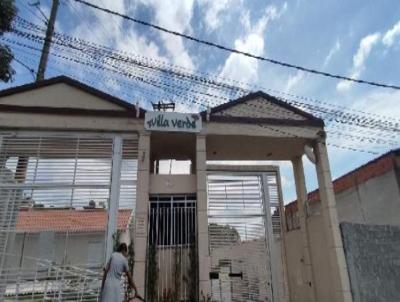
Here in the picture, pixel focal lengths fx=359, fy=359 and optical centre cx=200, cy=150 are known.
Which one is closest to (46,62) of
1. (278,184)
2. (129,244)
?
(129,244)

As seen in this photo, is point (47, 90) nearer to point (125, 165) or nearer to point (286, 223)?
point (125, 165)

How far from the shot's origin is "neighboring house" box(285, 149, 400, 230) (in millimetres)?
10883

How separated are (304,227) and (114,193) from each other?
5.80m

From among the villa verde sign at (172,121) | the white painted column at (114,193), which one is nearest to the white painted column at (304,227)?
the villa verde sign at (172,121)

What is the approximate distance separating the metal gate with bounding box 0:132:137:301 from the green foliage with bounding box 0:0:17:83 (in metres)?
2.24

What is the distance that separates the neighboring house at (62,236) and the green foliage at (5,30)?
3.35 meters

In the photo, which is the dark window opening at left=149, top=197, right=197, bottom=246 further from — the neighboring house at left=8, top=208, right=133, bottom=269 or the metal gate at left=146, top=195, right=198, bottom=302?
the neighboring house at left=8, top=208, right=133, bottom=269


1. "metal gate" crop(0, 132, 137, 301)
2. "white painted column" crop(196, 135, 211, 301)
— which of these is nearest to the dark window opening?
"white painted column" crop(196, 135, 211, 301)

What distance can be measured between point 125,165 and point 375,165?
7973 millimetres

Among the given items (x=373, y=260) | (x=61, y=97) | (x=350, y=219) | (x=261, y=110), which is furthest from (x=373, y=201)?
(x=61, y=97)

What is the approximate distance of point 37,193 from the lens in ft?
29.1

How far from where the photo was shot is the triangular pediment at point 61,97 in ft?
30.4

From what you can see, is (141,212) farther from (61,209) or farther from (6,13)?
(6,13)

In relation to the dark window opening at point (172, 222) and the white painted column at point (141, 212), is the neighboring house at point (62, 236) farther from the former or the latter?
the dark window opening at point (172, 222)
